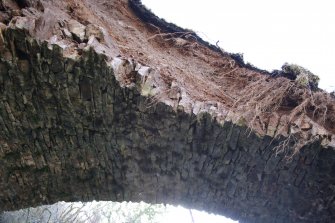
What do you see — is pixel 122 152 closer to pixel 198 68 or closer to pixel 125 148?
pixel 125 148

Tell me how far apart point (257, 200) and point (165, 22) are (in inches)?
81.2

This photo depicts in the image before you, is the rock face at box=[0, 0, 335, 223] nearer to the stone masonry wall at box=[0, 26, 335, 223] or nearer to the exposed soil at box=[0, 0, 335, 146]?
the stone masonry wall at box=[0, 26, 335, 223]

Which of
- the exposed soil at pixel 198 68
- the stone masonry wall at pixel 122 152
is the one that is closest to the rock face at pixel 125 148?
the stone masonry wall at pixel 122 152

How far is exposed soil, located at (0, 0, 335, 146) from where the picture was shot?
8.61 ft

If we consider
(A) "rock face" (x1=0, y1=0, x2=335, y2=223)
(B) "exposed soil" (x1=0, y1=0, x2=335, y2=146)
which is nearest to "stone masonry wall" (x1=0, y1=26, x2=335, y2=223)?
(A) "rock face" (x1=0, y1=0, x2=335, y2=223)

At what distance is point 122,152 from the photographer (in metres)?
2.86

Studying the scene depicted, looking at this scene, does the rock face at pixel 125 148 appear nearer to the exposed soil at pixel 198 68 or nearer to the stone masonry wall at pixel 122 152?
the stone masonry wall at pixel 122 152

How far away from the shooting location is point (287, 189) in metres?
2.79

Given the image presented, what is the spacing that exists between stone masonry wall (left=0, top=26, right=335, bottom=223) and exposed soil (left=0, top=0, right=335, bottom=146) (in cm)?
22

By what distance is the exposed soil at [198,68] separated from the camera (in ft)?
8.61

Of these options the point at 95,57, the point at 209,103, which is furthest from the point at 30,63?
the point at 209,103

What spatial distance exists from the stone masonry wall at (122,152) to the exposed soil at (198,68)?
0.22m

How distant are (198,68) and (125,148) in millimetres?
1174

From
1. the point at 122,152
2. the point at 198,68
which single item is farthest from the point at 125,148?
the point at 198,68
